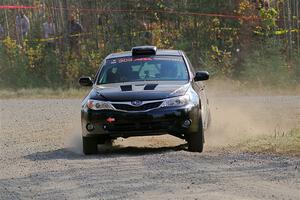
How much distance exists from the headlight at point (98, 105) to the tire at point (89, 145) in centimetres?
49

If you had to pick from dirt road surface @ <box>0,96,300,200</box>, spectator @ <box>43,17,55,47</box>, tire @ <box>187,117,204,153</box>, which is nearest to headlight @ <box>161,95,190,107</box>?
tire @ <box>187,117,204,153</box>

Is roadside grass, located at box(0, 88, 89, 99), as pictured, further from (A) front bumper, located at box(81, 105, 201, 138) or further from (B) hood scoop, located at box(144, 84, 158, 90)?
(A) front bumper, located at box(81, 105, 201, 138)

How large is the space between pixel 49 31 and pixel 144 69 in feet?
58.2

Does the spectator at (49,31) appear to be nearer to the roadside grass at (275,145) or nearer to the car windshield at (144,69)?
the car windshield at (144,69)

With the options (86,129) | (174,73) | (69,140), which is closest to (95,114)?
(86,129)

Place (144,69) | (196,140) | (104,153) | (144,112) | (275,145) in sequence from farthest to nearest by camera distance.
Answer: (144,69), (104,153), (275,145), (196,140), (144,112)

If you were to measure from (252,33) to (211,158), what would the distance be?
60.7ft

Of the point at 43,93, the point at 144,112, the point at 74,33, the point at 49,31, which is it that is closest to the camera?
the point at 144,112

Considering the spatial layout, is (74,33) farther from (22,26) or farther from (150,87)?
(150,87)

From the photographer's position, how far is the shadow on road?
1276 cm

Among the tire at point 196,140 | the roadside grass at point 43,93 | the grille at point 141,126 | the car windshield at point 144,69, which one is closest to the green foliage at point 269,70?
the roadside grass at point 43,93

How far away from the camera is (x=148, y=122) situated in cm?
1260

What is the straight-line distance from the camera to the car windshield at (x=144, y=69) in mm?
13969

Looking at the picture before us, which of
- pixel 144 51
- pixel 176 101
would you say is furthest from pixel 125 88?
pixel 144 51
